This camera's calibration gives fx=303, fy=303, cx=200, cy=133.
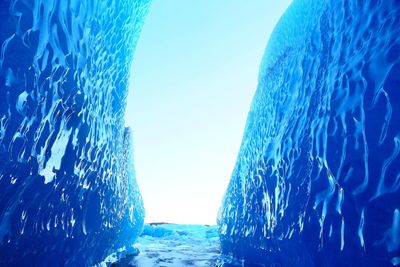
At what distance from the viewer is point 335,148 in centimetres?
172

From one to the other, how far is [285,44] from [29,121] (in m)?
3.51

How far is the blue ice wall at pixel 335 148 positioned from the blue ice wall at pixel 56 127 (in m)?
1.64

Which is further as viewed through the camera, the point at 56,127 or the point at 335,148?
the point at 56,127

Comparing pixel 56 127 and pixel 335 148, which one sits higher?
pixel 56 127

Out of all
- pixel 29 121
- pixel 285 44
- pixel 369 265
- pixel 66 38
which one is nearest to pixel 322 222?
pixel 369 265

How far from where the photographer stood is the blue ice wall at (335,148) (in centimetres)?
128

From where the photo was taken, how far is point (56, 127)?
1.98m

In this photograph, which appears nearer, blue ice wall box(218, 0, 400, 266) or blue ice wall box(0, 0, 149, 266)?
blue ice wall box(218, 0, 400, 266)

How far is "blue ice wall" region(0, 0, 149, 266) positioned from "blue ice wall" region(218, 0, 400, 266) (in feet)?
5.38

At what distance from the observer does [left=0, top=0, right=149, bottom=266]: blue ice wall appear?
56.0 inches

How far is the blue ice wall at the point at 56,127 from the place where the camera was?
56.0 inches

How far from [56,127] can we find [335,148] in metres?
1.73

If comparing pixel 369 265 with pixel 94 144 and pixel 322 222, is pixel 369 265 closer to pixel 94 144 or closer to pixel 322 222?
pixel 322 222

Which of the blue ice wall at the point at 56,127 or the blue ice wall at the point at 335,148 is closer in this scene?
the blue ice wall at the point at 335,148
